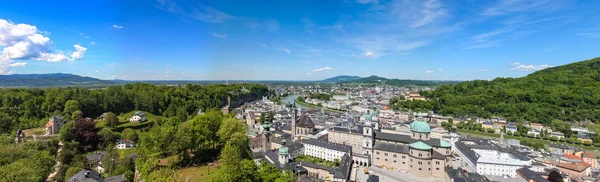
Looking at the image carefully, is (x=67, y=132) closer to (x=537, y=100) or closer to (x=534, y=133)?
(x=534, y=133)

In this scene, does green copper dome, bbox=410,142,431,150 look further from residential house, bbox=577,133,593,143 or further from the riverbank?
residential house, bbox=577,133,593,143

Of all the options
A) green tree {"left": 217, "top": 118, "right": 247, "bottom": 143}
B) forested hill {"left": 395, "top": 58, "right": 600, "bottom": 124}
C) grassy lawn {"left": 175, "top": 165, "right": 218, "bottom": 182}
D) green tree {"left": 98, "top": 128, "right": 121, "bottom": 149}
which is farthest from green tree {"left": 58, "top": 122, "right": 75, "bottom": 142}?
forested hill {"left": 395, "top": 58, "right": 600, "bottom": 124}

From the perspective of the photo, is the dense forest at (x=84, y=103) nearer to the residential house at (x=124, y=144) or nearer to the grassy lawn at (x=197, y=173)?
the residential house at (x=124, y=144)

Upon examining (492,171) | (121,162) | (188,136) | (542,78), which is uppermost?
(542,78)

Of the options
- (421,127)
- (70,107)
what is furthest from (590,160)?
(70,107)

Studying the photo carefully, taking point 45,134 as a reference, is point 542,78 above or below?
above

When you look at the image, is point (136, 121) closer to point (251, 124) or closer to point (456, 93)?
point (251, 124)

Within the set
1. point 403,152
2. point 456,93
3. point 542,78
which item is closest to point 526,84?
point 542,78
